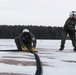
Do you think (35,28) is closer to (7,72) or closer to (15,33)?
(15,33)

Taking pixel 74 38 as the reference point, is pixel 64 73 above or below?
above

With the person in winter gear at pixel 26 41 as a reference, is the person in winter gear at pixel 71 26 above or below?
above

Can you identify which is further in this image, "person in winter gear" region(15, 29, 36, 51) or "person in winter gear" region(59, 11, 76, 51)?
"person in winter gear" region(15, 29, 36, 51)

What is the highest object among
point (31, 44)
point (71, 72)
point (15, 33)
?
point (71, 72)

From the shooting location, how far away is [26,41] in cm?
1561

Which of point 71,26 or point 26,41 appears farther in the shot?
point 26,41

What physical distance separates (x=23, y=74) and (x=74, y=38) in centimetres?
901

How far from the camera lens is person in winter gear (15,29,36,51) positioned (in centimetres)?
1501

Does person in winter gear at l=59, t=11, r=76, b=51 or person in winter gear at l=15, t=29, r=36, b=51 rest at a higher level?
person in winter gear at l=59, t=11, r=76, b=51

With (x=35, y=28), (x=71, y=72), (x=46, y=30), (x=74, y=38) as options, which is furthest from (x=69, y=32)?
(x=46, y=30)

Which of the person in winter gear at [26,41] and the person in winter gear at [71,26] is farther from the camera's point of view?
the person in winter gear at [26,41]

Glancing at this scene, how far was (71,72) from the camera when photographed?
7020 mm

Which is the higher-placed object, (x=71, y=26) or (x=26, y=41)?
(x=71, y=26)

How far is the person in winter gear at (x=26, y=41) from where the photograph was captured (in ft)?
49.2
